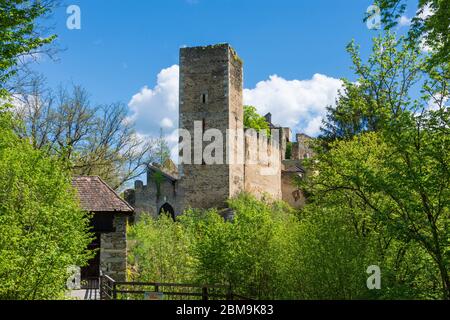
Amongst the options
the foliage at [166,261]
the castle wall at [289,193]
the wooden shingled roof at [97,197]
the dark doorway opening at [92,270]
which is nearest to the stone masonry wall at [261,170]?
the castle wall at [289,193]

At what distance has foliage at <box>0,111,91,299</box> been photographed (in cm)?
1117

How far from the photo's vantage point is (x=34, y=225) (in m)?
12.2

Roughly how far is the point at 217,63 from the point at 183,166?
5994mm

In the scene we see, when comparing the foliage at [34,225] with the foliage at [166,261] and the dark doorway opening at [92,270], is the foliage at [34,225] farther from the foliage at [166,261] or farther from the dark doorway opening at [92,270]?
the foliage at [166,261]

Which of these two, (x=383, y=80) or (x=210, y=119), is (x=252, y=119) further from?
(x=383, y=80)

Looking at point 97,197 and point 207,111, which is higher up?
point 207,111

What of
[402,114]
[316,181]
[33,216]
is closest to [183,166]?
[316,181]

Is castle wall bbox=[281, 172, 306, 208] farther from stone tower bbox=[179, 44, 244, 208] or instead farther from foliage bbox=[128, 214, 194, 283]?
foliage bbox=[128, 214, 194, 283]

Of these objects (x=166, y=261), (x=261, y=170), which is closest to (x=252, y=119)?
(x=261, y=170)

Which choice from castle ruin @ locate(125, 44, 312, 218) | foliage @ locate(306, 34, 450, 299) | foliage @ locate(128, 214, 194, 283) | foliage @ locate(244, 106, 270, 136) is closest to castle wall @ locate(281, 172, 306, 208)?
foliage @ locate(244, 106, 270, 136)

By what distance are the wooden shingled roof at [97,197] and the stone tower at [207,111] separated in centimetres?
1096

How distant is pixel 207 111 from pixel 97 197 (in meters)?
13.1

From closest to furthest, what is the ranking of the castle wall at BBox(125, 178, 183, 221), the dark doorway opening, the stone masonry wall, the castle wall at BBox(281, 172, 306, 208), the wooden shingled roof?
1. the wooden shingled roof
2. the dark doorway opening
3. the stone masonry wall
4. the castle wall at BBox(125, 178, 183, 221)
5. the castle wall at BBox(281, 172, 306, 208)

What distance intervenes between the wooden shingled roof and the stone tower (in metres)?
11.0
